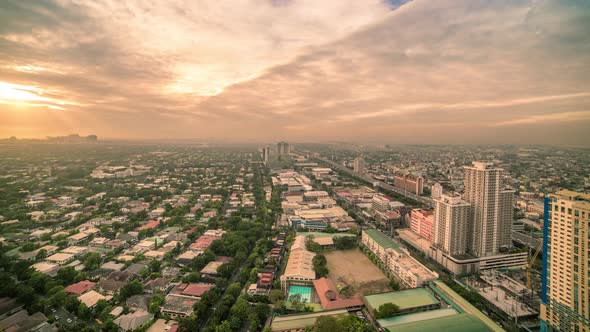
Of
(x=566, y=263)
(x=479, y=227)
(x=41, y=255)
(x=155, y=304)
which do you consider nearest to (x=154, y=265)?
(x=155, y=304)

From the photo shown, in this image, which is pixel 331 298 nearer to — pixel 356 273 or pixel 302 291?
pixel 302 291

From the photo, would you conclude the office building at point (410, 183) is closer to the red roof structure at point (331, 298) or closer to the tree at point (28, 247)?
the red roof structure at point (331, 298)

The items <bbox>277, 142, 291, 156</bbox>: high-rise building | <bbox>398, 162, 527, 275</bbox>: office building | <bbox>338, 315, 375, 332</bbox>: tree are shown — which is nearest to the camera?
<bbox>338, 315, 375, 332</bbox>: tree

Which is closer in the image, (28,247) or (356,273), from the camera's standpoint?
(356,273)

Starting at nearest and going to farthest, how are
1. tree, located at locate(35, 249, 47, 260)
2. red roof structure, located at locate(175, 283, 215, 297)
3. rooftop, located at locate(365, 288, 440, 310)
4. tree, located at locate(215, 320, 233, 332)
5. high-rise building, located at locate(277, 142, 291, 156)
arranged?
1. tree, located at locate(215, 320, 233, 332)
2. rooftop, located at locate(365, 288, 440, 310)
3. red roof structure, located at locate(175, 283, 215, 297)
4. tree, located at locate(35, 249, 47, 260)
5. high-rise building, located at locate(277, 142, 291, 156)

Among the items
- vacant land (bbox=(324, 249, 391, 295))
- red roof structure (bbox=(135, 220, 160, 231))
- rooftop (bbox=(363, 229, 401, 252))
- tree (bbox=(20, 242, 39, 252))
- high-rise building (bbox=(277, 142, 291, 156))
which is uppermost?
high-rise building (bbox=(277, 142, 291, 156))


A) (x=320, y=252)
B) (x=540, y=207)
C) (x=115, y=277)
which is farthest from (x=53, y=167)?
(x=540, y=207)

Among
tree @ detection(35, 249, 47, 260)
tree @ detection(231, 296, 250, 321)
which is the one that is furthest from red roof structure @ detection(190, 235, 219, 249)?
tree @ detection(35, 249, 47, 260)

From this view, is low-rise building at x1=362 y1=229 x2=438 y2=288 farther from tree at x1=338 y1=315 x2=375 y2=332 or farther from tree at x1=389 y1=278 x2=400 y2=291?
tree at x1=338 y1=315 x2=375 y2=332
